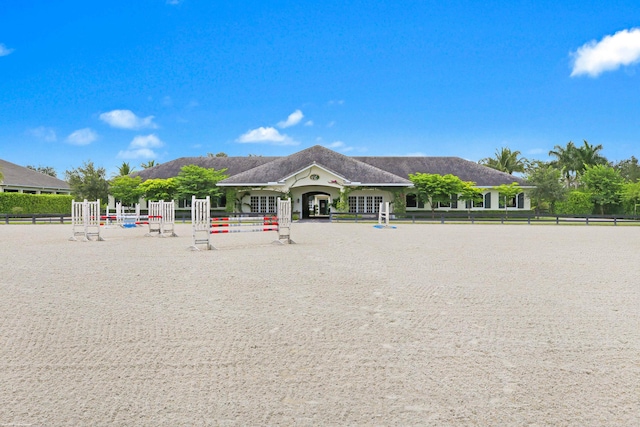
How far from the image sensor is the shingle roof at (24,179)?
4862cm

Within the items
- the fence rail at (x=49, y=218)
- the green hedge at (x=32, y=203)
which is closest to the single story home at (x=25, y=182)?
the green hedge at (x=32, y=203)

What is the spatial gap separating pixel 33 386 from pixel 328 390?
2.27 m

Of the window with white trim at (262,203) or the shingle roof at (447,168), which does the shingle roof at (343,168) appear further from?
the window with white trim at (262,203)

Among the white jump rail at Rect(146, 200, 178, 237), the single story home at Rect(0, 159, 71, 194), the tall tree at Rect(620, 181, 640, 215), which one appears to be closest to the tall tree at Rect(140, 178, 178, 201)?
the single story home at Rect(0, 159, 71, 194)

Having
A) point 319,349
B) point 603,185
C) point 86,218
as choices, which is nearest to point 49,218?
point 86,218

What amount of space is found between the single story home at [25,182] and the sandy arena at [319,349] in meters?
46.7

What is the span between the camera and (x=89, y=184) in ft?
154

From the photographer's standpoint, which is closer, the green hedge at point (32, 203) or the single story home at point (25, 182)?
the green hedge at point (32, 203)

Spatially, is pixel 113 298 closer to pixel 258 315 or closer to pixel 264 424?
pixel 258 315

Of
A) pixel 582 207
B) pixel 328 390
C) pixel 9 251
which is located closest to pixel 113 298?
pixel 328 390

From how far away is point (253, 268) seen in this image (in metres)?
10.0

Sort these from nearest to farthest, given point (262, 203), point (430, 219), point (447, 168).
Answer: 1. point (430, 219)
2. point (262, 203)
3. point (447, 168)

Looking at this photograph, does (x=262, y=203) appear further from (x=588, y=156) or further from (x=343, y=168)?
(x=588, y=156)

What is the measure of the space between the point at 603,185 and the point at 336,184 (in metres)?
26.5
